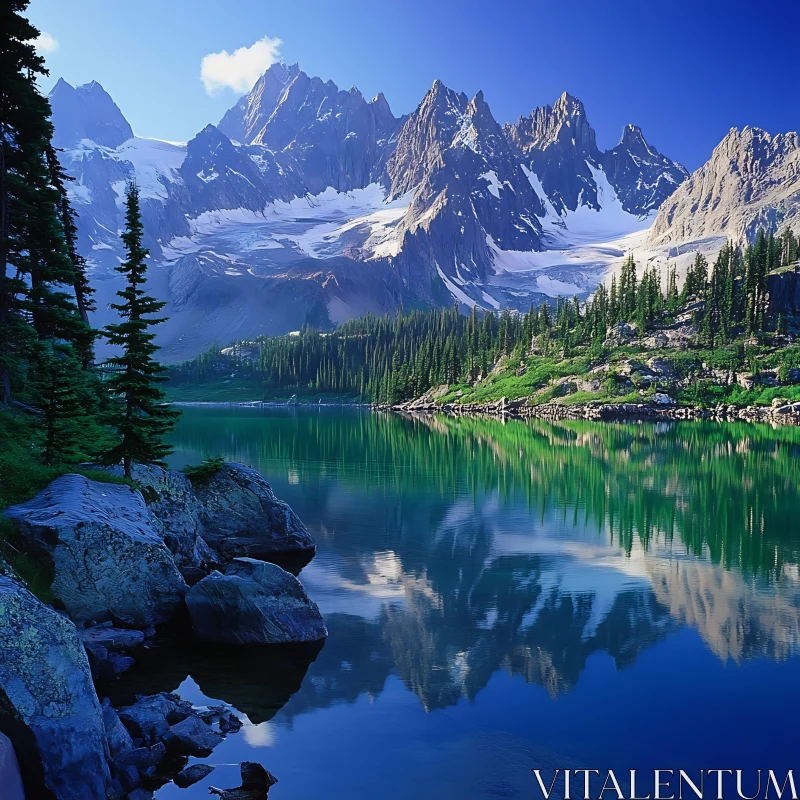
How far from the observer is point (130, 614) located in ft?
77.6

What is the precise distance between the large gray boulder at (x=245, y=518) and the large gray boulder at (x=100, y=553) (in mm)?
9495

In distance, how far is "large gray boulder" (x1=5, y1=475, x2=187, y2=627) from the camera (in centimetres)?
2175

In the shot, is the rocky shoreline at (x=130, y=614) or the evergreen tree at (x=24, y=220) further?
the evergreen tree at (x=24, y=220)

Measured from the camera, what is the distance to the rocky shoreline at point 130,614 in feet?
47.4

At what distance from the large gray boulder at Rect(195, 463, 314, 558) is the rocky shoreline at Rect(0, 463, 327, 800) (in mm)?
75

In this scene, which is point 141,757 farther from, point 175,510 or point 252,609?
point 175,510

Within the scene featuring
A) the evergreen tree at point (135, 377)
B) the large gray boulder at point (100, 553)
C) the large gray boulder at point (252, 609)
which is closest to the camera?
the large gray boulder at point (100, 553)

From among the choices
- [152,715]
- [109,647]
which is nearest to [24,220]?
[109,647]

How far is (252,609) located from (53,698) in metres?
9.28

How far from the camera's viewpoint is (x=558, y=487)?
194ft

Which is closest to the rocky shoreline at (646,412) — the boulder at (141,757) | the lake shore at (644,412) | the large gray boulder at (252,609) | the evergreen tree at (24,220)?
the lake shore at (644,412)

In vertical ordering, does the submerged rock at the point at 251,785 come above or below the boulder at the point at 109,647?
below

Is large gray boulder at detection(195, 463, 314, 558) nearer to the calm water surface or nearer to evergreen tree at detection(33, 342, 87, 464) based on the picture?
the calm water surface

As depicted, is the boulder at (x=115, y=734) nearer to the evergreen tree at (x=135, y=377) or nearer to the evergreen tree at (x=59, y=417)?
the evergreen tree at (x=135, y=377)
